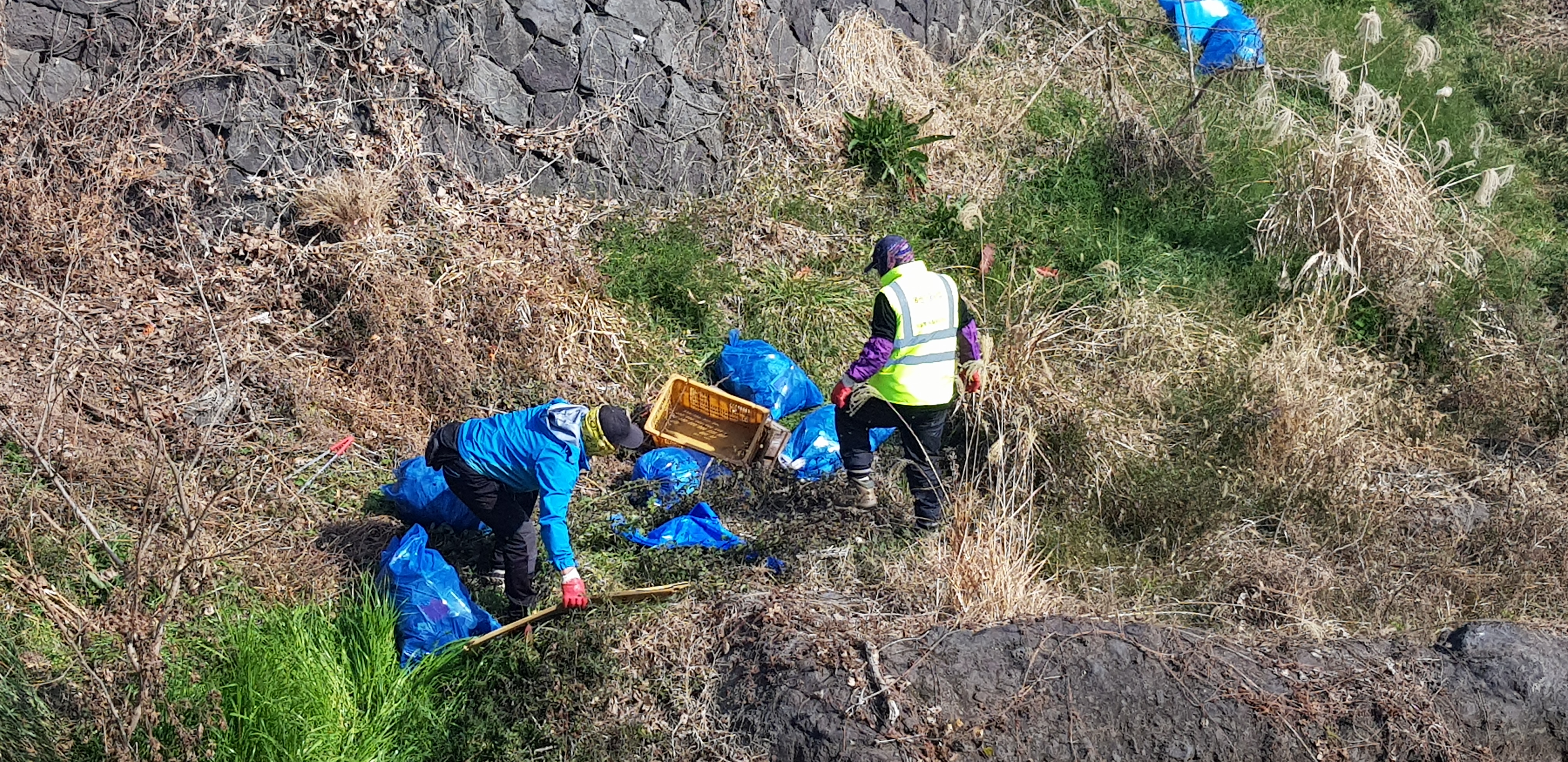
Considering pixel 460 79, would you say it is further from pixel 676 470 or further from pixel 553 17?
pixel 676 470

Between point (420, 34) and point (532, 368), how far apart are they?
7.25ft

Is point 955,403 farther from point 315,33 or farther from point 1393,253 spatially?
point 315,33

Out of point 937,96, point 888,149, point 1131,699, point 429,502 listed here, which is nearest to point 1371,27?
point 937,96

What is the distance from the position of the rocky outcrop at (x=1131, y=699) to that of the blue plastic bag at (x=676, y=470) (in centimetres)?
155

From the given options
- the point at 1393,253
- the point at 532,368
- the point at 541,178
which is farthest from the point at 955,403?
the point at 1393,253

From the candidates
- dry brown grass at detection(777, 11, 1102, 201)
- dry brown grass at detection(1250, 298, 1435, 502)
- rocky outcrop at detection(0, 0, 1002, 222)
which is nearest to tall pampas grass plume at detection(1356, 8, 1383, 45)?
dry brown grass at detection(777, 11, 1102, 201)

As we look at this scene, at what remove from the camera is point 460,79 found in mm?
7047

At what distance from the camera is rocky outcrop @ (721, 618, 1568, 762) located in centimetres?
414

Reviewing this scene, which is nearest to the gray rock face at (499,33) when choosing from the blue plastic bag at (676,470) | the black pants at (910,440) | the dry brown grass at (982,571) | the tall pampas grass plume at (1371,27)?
the blue plastic bag at (676,470)

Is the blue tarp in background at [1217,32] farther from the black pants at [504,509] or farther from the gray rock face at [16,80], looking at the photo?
the gray rock face at [16,80]

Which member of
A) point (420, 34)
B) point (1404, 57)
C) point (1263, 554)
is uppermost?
point (1404, 57)

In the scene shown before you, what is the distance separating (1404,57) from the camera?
1067 cm

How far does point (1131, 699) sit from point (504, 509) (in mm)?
2587

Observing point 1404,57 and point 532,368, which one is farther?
point 1404,57
